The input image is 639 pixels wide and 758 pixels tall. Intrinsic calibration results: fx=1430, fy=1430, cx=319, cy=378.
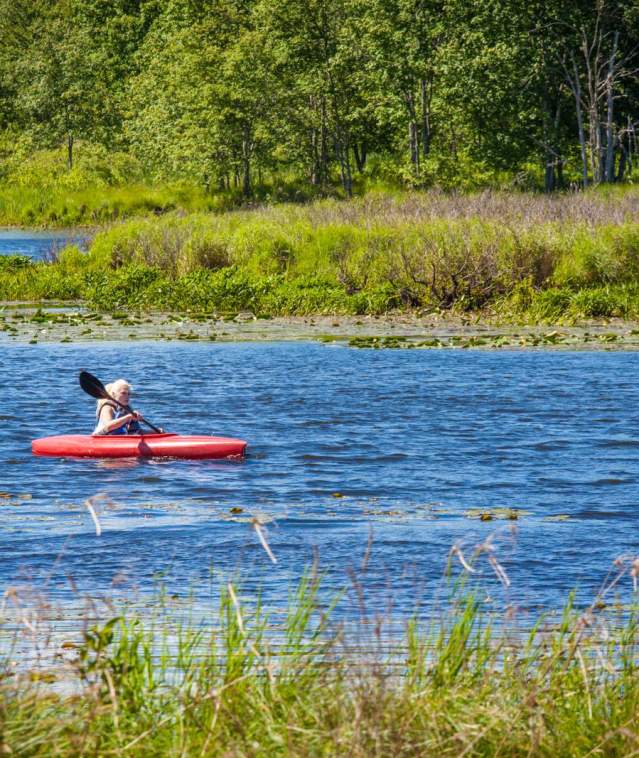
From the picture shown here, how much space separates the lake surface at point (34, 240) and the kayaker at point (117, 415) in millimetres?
17983

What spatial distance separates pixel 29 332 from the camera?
2417cm

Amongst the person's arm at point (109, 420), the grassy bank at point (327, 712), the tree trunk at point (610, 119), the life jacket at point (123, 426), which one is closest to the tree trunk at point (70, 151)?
the tree trunk at point (610, 119)

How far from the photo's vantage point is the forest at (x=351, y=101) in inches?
1857

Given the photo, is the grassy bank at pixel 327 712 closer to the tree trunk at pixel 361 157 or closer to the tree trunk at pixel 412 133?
the tree trunk at pixel 412 133

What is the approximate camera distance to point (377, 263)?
26.6 meters

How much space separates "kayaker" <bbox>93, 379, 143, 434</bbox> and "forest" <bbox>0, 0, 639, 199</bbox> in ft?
83.9

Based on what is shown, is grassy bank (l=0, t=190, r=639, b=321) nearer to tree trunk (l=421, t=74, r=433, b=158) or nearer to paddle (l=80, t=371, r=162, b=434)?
paddle (l=80, t=371, r=162, b=434)

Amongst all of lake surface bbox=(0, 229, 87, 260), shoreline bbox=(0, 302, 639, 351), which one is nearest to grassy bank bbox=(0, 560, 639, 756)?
shoreline bbox=(0, 302, 639, 351)

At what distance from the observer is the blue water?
9730 mm

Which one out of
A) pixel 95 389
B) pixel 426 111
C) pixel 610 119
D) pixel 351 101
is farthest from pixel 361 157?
pixel 95 389

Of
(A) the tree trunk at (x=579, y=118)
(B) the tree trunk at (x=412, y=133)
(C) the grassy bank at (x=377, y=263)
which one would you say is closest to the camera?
(C) the grassy bank at (x=377, y=263)

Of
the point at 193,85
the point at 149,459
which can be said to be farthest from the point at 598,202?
the point at 193,85

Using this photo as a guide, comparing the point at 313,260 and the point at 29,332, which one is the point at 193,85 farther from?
the point at 29,332

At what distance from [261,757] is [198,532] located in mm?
6099
